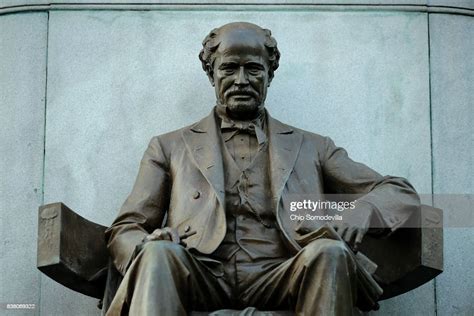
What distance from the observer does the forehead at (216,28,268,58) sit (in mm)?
11547

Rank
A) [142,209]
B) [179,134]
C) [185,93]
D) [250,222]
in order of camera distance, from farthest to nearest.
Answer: [185,93], [179,134], [142,209], [250,222]

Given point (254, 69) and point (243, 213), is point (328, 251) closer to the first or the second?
point (243, 213)

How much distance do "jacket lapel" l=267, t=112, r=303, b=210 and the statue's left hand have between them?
1.24 ft

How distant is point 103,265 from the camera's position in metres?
11.5

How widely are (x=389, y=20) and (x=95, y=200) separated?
2019mm

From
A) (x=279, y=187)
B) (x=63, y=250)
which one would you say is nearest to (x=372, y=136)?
(x=279, y=187)

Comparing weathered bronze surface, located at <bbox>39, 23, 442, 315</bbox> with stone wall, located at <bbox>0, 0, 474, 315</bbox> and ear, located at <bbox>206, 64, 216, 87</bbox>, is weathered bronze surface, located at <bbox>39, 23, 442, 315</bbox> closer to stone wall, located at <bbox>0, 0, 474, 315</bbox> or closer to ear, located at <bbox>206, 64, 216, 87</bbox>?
ear, located at <bbox>206, 64, 216, 87</bbox>

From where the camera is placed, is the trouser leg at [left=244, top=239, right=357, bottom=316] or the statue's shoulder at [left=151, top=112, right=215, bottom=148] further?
the statue's shoulder at [left=151, top=112, right=215, bottom=148]

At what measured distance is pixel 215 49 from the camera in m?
11.7

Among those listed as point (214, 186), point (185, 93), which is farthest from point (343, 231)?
point (185, 93)

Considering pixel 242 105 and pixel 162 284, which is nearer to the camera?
pixel 162 284

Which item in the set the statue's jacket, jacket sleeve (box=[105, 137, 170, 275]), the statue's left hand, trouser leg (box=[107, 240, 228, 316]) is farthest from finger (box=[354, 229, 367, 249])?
jacket sleeve (box=[105, 137, 170, 275])

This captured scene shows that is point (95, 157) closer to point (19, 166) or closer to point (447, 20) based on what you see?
point (19, 166)

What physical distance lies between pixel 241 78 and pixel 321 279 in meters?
1.49
